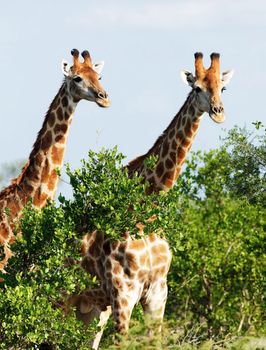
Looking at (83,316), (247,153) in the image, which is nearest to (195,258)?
(247,153)

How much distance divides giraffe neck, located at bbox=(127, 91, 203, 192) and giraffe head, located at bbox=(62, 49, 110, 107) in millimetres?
1229

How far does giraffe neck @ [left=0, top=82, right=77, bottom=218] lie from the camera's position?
59.8 ft

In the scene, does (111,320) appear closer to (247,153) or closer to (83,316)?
(83,316)

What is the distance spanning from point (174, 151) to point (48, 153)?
76.0 inches

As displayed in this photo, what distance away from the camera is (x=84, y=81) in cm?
1847

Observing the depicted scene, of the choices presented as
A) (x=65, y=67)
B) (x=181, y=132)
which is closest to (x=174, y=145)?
(x=181, y=132)

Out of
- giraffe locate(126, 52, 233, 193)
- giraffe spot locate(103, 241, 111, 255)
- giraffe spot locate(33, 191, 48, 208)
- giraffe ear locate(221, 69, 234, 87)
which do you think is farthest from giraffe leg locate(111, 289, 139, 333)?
giraffe ear locate(221, 69, 234, 87)

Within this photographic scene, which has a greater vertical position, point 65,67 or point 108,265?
point 65,67

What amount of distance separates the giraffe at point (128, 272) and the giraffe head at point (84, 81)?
205 cm

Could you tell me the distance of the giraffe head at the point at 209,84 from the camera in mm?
18156

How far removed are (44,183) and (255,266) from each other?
12033mm

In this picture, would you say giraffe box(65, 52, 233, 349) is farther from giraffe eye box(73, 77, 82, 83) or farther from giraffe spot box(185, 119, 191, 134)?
giraffe eye box(73, 77, 82, 83)

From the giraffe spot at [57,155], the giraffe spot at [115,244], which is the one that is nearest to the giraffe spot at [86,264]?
the giraffe spot at [115,244]

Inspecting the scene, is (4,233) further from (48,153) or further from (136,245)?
(136,245)
